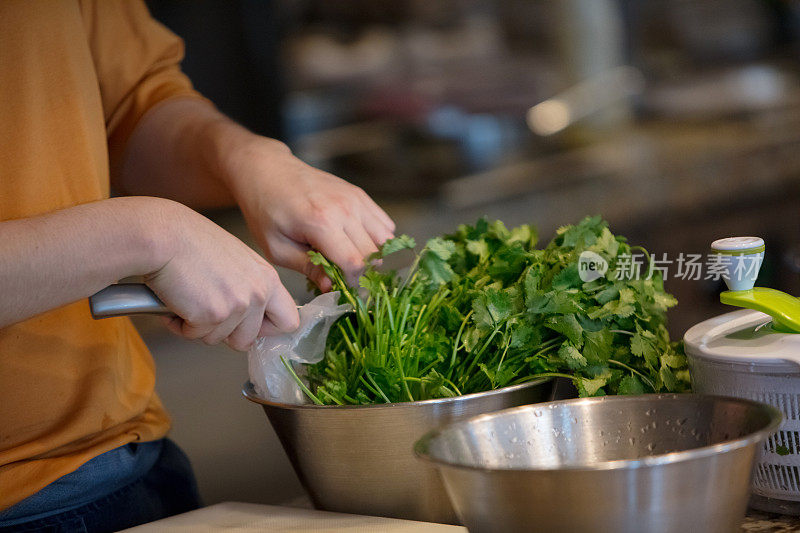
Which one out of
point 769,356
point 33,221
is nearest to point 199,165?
point 33,221

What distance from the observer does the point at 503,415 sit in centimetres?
82

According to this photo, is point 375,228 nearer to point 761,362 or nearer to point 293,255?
point 293,255

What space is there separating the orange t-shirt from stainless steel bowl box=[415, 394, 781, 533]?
0.50 meters

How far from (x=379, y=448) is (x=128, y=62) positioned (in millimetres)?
723

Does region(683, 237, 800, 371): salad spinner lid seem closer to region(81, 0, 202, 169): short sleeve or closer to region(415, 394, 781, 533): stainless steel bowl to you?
region(415, 394, 781, 533): stainless steel bowl

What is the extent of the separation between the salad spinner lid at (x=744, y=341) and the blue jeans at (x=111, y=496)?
2.25 feet

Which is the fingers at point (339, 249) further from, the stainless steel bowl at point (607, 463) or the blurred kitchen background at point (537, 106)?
the blurred kitchen background at point (537, 106)

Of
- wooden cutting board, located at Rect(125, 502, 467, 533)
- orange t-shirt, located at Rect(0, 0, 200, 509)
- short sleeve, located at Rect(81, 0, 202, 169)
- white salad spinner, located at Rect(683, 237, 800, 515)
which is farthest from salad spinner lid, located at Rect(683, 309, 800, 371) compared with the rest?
short sleeve, located at Rect(81, 0, 202, 169)

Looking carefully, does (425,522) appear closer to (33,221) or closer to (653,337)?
(653,337)

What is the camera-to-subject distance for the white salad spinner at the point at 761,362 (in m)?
0.80

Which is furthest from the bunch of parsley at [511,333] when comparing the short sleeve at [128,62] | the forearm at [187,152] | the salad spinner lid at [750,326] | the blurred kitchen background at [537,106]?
the blurred kitchen background at [537,106]

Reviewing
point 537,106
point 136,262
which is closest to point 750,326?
point 136,262

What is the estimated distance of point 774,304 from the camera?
835mm

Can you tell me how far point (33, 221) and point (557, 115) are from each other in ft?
12.2
